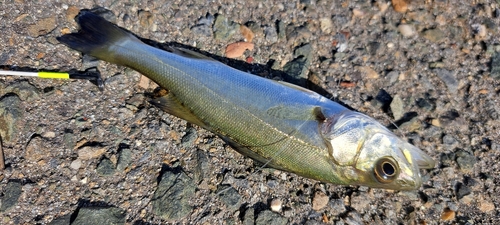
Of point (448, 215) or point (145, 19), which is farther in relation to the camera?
point (145, 19)

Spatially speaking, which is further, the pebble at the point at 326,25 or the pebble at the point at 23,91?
the pebble at the point at 326,25

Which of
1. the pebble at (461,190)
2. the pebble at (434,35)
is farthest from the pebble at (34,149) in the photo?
the pebble at (434,35)

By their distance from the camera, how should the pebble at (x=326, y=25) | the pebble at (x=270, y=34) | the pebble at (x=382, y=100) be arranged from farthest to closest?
the pebble at (x=326, y=25)
the pebble at (x=270, y=34)
the pebble at (x=382, y=100)

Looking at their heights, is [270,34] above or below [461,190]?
above

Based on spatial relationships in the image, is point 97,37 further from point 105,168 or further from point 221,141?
point 221,141

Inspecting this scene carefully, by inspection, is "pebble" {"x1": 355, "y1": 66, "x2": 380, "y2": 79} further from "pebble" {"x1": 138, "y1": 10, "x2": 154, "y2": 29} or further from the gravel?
"pebble" {"x1": 138, "y1": 10, "x2": 154, "y2": 29}

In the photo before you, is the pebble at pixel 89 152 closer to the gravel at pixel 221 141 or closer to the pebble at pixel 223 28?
the gravel at pixel 221 141

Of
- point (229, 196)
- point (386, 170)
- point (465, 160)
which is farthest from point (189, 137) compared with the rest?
point (465, 160)

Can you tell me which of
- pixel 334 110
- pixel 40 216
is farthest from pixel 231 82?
pixel 40 216
